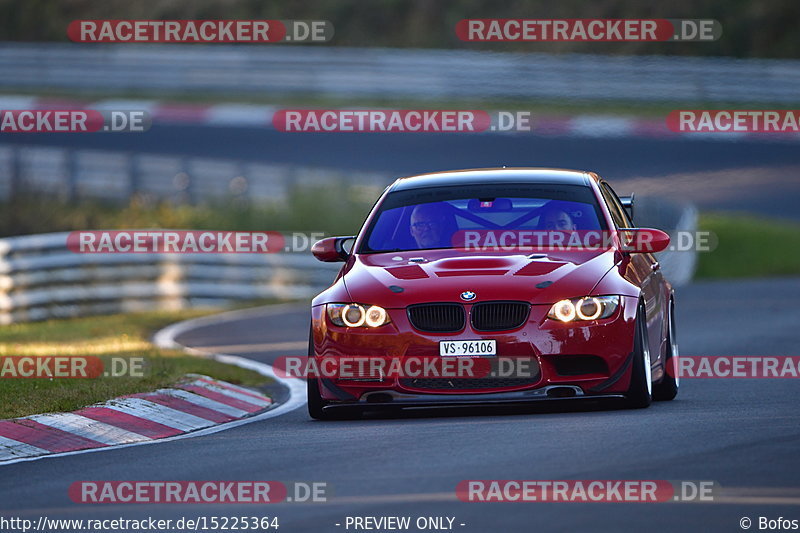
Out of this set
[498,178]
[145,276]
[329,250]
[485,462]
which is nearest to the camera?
[485,462]

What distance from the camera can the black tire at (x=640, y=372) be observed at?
10.8 m

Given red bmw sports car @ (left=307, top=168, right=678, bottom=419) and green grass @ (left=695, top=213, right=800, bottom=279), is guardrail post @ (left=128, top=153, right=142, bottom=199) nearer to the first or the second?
green grass @ (left=695, top=213, right=800, bottom=279)

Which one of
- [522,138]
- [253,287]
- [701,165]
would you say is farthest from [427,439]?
[522,138]

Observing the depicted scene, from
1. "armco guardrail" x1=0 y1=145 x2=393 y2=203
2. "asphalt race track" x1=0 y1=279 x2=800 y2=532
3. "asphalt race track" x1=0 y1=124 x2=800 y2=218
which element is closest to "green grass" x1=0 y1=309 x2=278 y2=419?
"asphalt race track" x1=0 y1=279 x2=800 y2=532

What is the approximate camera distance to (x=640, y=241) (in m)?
11.6

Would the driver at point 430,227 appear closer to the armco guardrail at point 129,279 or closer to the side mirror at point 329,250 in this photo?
the side mirror at point 329,250

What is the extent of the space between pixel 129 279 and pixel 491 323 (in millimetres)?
Answer: 14831

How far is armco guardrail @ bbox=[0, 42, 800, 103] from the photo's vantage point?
36469mm

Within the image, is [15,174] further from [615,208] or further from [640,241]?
[640,241]

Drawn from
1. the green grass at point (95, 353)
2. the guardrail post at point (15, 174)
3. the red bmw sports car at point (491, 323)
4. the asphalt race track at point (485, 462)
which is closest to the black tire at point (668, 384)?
the asphalt race track at point (485, 462)

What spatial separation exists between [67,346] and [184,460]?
317 inches

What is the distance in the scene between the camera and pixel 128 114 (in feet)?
128

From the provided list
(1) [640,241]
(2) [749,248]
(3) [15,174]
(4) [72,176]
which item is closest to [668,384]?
(1) [640,241]

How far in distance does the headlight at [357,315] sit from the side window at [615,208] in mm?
2156
